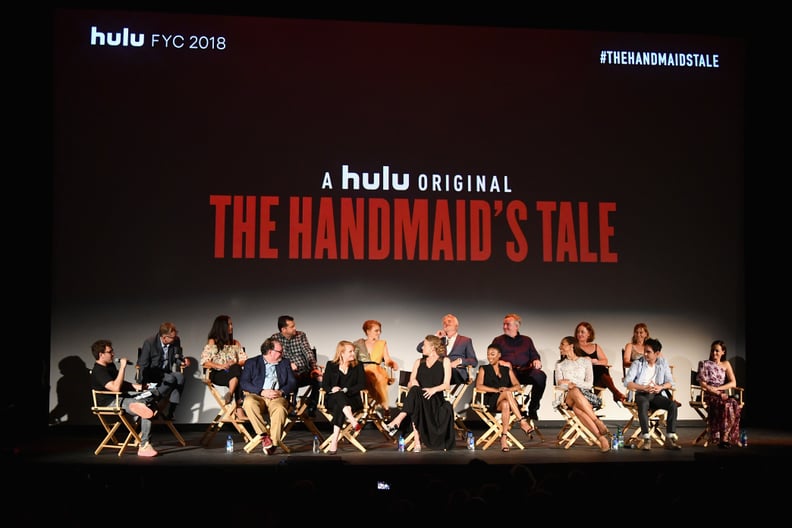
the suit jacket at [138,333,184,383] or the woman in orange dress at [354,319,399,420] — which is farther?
the woman in orange dress at [354,319,399,420]

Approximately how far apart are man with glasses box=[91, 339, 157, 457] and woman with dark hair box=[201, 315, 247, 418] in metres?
0.84

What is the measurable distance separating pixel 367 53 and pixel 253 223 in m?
2.18

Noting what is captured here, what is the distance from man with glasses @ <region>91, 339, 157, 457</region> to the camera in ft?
22.3

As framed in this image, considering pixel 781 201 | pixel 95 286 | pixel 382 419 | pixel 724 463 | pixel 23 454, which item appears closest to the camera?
pixel 724 463

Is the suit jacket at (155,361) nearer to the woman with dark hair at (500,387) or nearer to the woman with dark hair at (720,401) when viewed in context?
the woman with dark hair at (500,387)

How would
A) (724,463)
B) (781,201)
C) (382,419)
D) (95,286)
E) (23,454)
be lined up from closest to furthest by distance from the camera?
(724,463) < (23,454) < (382,419) < (95,286) < (781,201)

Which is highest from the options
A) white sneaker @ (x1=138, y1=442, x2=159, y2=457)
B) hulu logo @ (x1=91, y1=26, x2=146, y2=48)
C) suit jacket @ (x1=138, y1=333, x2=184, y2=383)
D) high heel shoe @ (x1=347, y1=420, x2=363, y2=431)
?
hulu logo @ (x1=91, y1=26, x2=146, y2=48)

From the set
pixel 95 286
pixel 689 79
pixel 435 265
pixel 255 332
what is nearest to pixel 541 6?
pixel 689 79

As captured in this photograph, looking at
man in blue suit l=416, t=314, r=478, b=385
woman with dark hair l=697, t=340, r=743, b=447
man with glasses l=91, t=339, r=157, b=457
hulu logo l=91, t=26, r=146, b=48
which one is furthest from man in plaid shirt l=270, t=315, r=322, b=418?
woman with dark hair l=697, t=340, r=743, b=447

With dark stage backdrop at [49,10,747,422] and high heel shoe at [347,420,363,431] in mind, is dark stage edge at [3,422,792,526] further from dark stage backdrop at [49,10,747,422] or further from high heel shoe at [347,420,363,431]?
dark stage backdrop at [49,10,747,422]

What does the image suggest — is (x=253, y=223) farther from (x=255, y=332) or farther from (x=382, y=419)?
(x=382, y=419)

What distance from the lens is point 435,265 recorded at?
29.6 ft

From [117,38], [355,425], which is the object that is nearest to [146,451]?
[355,425]

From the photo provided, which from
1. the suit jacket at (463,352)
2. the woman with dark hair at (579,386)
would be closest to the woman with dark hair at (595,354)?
the woman with dark hair at (579,386)
